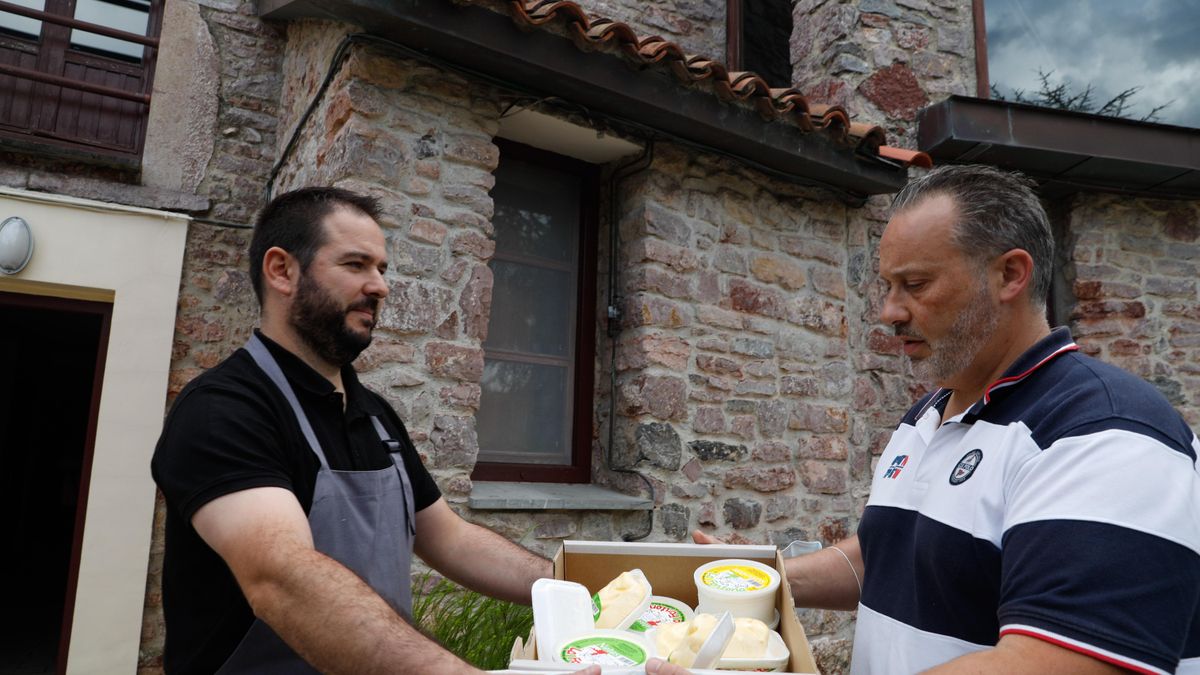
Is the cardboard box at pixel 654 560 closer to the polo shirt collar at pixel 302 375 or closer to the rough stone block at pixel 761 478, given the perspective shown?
the polo shirt collar at pixel 302 375

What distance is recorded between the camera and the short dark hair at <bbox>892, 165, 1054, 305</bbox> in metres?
1.41

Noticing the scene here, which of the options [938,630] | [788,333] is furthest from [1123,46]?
[938,630]

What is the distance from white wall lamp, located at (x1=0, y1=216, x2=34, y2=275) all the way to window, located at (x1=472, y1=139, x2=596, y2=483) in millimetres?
2281

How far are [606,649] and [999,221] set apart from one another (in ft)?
3.36

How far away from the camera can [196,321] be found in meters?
4.29

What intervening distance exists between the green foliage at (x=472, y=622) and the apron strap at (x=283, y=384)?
1278 mm

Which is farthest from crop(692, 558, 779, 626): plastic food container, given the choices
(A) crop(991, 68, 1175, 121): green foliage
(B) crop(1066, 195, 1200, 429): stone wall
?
(A) crop(991, 68, 1175, 121): green foliage

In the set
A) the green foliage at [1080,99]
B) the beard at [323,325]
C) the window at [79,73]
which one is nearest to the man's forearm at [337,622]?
the beard at [323,325]

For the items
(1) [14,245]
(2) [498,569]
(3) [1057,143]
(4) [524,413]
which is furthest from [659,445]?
(1) [14,245]

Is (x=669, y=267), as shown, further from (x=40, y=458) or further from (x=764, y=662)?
(x=40, y=458)

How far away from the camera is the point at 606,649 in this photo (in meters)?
1.27

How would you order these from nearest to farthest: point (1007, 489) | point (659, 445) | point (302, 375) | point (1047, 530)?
point (1047, 530) < point (1007, 489) < point (302, 375) < point (659, 445)

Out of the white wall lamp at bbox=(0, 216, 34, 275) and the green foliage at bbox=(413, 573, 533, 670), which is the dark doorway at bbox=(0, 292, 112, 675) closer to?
the white wall lamp at bbox=(0, 216, 34, 275)

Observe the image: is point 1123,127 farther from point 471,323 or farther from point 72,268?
point 72,268
